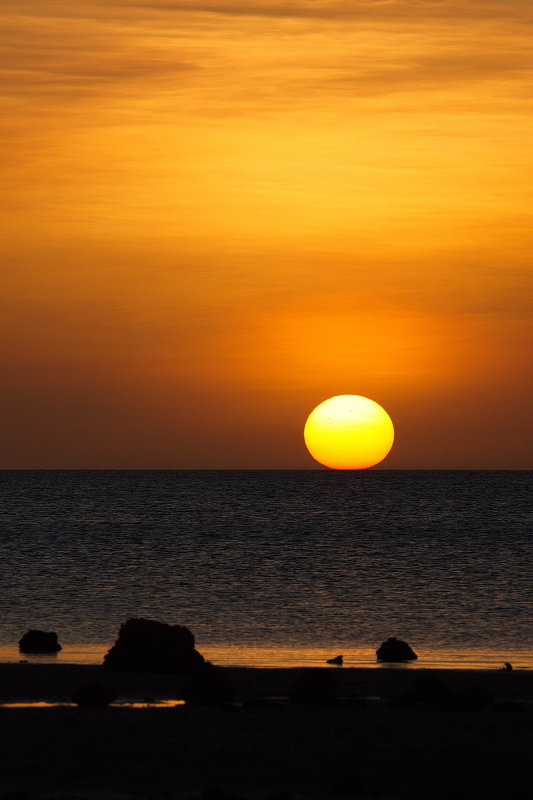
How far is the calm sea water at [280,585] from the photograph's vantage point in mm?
40250

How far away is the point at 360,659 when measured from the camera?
35469mm

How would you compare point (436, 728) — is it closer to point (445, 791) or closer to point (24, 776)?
point (445, 791)

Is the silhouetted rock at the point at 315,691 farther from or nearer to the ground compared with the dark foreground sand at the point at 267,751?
farther from the ground

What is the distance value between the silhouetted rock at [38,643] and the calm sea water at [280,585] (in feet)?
3.35

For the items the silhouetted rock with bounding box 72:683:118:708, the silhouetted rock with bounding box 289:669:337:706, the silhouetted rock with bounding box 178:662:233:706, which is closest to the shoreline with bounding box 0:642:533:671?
the silhouetted rock with bounding box 178:662:233:706

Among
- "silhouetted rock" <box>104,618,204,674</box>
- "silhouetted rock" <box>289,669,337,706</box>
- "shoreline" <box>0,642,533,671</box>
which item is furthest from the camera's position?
"shoreline" <box>0,642,533,671</box>

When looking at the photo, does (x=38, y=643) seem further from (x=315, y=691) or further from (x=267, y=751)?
(x=267, y=751)

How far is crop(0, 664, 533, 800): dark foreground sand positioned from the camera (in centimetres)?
1852

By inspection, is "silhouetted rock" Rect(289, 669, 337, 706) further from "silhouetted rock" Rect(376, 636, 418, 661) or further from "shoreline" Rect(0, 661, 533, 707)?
"silhouetted rock" Rect(376, 636, 418, 661)

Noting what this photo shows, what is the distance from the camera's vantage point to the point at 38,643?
35.2m

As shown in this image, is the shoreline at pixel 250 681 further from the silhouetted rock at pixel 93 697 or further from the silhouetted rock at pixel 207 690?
the silhouetted rock at pixel 93 697

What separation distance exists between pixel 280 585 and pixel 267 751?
129ft

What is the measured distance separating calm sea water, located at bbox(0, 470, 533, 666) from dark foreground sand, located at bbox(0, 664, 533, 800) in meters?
10.7

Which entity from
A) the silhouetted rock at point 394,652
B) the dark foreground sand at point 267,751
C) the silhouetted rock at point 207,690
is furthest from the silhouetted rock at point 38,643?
the silhouetted rock at point 207,690
